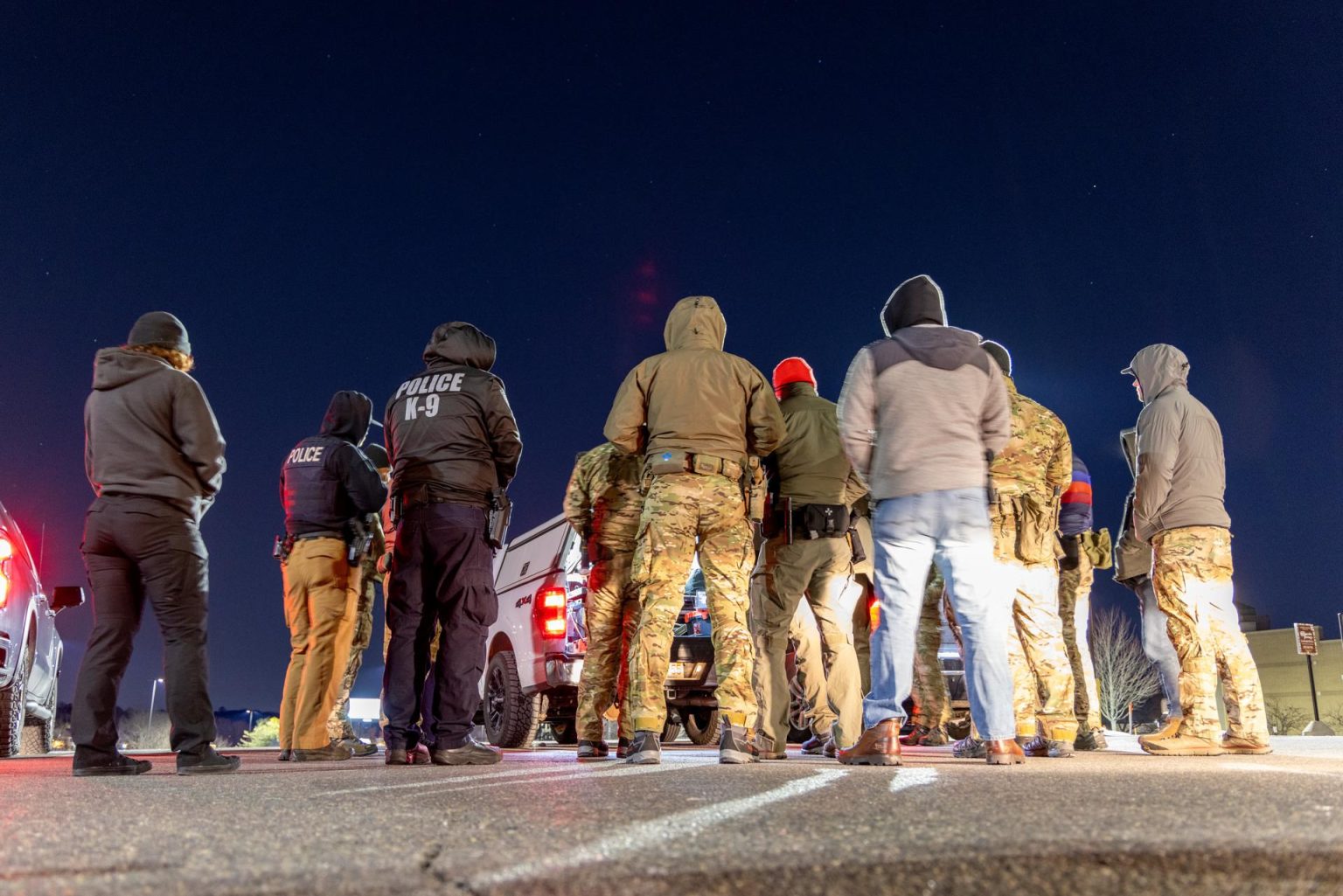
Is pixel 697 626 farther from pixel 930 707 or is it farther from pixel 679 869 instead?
pixel 679 869

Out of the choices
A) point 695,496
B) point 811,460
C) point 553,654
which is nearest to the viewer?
point 695,496

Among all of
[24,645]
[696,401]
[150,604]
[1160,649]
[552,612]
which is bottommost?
[1160,649]

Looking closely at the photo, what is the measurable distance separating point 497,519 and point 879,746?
251 centimetres

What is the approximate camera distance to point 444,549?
6016 millimetres

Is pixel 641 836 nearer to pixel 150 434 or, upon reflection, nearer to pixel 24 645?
pixel 150 434

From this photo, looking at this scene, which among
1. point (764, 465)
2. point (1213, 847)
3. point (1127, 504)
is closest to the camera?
point (1213, 847)

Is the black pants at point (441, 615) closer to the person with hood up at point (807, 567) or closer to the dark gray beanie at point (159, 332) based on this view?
the dark gray beanie at point (159, 332)

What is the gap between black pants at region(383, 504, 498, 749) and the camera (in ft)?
19.4

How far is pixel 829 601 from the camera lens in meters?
6.75

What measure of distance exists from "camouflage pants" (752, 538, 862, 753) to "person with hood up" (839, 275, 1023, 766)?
1349 millimetres

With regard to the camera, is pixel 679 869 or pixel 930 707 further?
pixel 930 707

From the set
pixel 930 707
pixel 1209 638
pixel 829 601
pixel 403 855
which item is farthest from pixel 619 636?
pixel 403 855

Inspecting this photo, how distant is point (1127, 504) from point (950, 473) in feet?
10.8

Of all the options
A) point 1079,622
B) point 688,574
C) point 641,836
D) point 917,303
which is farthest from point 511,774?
point 1079,622
